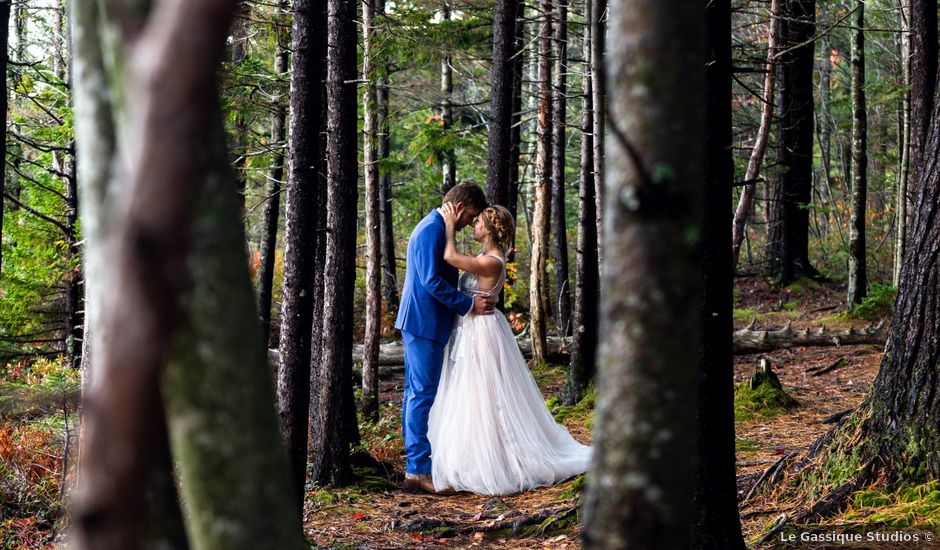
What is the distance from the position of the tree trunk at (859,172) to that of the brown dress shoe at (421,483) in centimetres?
1154

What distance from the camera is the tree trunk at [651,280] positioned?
1776 millimetres

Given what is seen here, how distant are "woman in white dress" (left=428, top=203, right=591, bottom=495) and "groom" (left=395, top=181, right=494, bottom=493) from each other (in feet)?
0.37

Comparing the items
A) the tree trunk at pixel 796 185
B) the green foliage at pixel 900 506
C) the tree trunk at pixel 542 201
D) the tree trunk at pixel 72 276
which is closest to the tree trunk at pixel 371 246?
the tree trunk at pixel 542 201

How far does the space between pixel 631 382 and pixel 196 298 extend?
0.98 meters

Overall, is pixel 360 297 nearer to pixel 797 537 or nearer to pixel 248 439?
pixel 797 537

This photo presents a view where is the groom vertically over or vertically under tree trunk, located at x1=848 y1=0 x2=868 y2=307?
under

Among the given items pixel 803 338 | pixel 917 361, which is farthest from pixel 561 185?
pixel 917 361

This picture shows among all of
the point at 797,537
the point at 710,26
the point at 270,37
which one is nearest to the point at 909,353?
the point at 797,537

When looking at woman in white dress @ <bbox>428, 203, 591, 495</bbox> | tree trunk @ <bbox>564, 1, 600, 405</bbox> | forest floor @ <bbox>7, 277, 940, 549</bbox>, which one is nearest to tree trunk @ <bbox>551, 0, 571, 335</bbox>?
tree trunk @ <bbox>564, 1, 600, 405</bbox>

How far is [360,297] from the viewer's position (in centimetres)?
1933

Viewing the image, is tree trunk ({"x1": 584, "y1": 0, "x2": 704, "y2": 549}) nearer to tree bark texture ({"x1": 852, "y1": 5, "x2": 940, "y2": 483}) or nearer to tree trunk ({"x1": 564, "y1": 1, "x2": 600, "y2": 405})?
tree bark texture ({"x1": 852, "y1": 5, "x2": 940, "y2": 483})

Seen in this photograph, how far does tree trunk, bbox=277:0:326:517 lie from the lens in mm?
5359

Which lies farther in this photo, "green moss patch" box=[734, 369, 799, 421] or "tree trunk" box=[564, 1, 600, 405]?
"tree trunk" box=[564, 1, 600, 405]

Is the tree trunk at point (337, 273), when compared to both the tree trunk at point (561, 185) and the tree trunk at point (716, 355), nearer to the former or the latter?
the tree trunk at point (716, 355)
